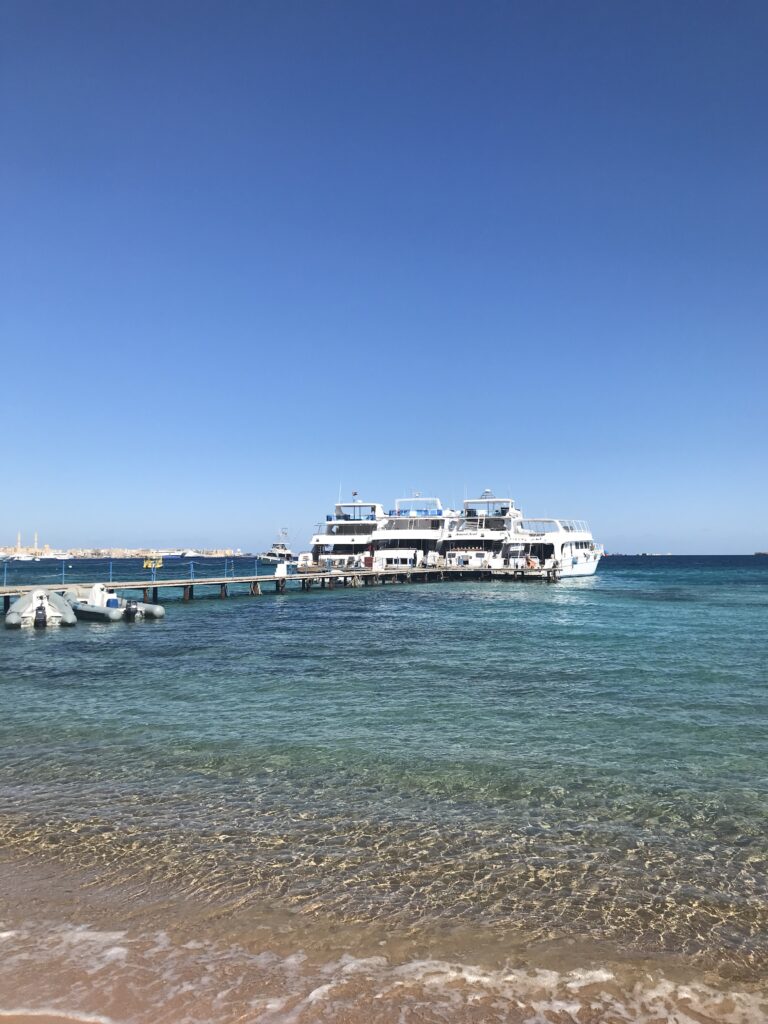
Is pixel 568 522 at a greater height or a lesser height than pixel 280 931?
greater

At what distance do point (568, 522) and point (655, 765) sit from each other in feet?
252

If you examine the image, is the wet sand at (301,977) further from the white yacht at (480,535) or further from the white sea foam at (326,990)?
the white yacht at (480,535)

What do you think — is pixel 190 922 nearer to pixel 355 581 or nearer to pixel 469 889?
pixel 469 889

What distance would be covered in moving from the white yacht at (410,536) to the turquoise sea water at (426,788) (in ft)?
184

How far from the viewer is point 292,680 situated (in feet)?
68.4

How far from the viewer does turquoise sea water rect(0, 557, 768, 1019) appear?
7.29 metres

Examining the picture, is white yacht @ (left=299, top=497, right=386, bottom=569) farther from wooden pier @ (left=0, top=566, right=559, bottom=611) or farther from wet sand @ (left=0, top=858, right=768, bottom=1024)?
wet sand @ (left=0, top=858, right=768, bottom=1024)

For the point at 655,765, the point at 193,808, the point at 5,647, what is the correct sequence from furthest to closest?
the point at 5,647, the point at 655,765, the point at 193,808

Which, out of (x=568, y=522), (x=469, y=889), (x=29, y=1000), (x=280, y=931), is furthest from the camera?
(x=568, y=522)

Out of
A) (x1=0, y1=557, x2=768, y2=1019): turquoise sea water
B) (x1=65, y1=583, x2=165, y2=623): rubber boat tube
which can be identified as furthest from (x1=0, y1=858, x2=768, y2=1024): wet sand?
(x1=65, y1=583, x2=165, y2=623): rubber boat tube

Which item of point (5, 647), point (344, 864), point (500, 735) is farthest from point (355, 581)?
point (344, 864)

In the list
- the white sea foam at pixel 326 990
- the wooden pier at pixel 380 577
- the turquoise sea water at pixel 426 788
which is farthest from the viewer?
the wooden pier at pixel 380 577

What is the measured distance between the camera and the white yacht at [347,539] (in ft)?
264

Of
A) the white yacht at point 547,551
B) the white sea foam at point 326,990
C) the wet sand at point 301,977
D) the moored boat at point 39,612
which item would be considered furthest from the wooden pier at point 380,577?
the white sea foam at point 326,990
